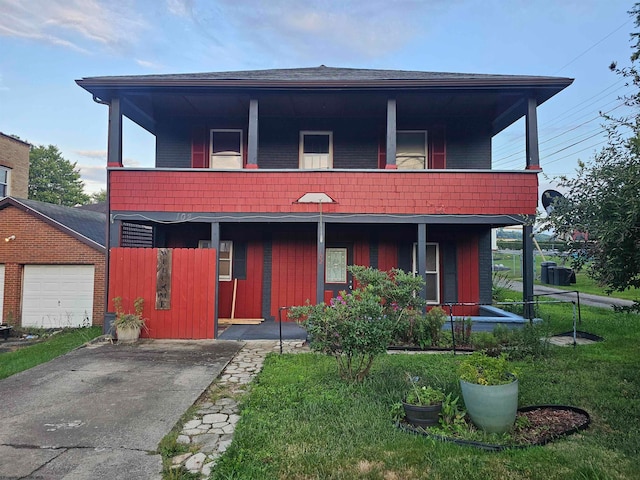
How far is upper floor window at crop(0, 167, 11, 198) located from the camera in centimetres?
1622

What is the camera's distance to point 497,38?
1549 cm

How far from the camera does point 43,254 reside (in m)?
10.7

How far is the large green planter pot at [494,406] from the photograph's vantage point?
11.3ft

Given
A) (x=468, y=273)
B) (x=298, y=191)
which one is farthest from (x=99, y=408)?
(x=468, y=273)

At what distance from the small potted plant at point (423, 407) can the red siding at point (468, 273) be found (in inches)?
270

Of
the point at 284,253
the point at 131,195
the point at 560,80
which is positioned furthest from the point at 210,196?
the point at 560,80

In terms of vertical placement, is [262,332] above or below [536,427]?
below

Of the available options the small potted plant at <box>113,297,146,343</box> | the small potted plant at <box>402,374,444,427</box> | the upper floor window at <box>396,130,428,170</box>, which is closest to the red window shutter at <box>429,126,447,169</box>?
the upper floor window at <box>396,130,428,170</box>

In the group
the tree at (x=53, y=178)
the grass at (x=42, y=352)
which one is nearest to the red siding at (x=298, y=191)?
the grass at (x=42, y=352)

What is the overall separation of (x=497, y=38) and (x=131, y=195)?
15811 mm

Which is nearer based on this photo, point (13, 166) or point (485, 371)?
point (485, 371)

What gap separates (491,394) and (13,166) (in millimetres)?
21060

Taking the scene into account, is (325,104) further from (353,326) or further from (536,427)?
(536,427)

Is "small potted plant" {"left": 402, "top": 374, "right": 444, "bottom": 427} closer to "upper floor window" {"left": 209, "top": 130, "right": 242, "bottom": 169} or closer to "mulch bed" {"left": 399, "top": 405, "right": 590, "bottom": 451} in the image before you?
"mulch bed" {"left": 399, "top": 405, "right": 590, "bottom": 451}
